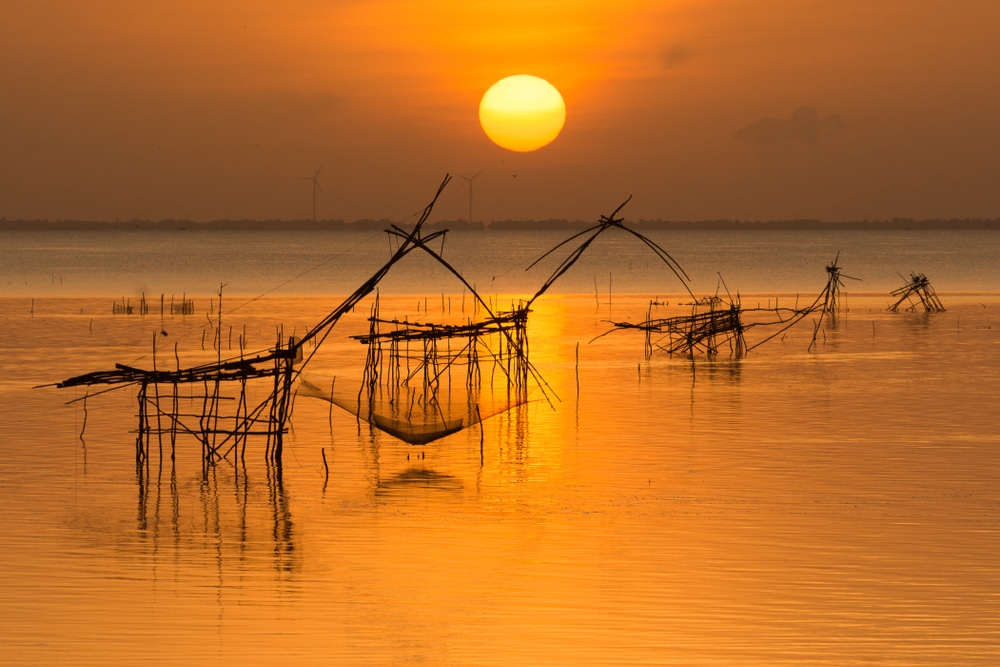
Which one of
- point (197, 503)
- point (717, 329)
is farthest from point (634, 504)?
point (717, 329)

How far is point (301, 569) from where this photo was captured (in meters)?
8.21

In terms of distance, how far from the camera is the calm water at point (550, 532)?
22.1 ft

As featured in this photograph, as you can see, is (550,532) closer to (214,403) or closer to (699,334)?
(214,403)

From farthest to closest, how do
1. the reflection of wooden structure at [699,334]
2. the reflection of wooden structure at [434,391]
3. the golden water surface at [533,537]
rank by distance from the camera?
1. the reflection of wooden structure at [699,334]
2. the reflection of wooden structure at [434,391]
3. the golden water surface at [533,537]

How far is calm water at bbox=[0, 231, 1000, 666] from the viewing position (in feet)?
22.1

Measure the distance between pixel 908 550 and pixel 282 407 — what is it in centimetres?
533

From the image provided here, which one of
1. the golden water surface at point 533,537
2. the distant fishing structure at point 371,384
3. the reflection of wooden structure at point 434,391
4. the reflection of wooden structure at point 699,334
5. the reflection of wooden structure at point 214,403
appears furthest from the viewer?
the reflection of wooden structure at point 699,334

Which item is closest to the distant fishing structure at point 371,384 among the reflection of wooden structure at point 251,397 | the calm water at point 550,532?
the reflection of wooden structure at point 251,397

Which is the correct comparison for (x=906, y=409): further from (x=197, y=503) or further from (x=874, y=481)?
(x=197, y=503)

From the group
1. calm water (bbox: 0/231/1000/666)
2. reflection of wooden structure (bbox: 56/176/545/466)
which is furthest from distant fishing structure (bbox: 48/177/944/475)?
calm water (bbox: 0/231/1000/666)

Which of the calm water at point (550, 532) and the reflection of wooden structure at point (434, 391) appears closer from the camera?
the calm water at point (550, 532)

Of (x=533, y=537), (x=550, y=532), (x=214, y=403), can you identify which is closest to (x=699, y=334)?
(x=214, y=403)

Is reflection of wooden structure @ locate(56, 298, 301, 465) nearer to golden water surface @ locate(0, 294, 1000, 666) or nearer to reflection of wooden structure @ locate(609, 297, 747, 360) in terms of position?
golden water surface @ locate(0, 294, 1000, 666)

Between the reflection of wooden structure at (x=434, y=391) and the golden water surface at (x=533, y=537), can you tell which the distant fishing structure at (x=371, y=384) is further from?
the golden water surface at (x=533, y=537)
